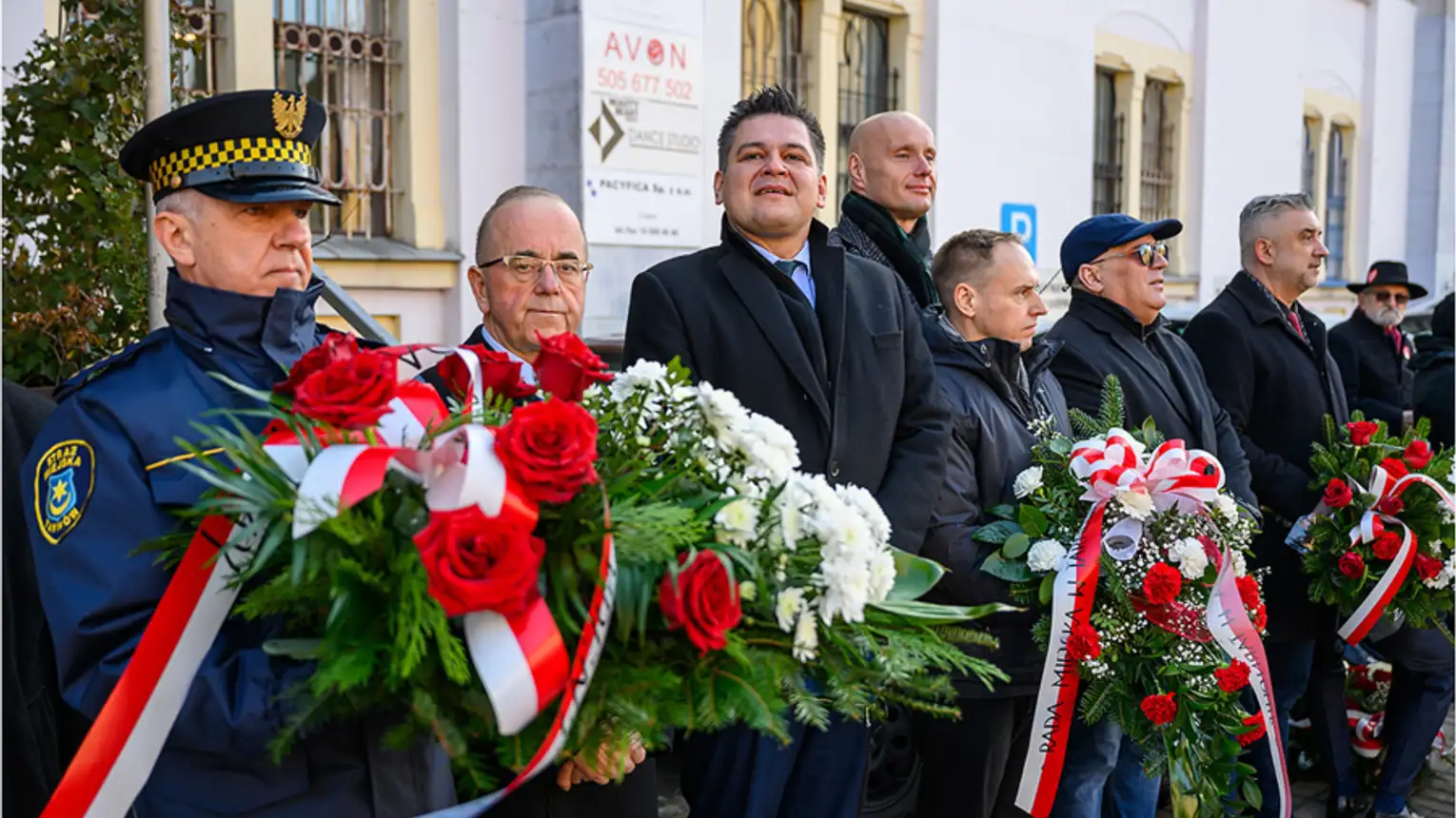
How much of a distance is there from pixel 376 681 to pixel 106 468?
0.54 m

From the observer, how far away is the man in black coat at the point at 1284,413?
4.15m

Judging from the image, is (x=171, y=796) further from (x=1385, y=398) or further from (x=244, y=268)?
(x=1385, y=398)

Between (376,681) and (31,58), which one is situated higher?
(31,58)

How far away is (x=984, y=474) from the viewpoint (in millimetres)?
3197

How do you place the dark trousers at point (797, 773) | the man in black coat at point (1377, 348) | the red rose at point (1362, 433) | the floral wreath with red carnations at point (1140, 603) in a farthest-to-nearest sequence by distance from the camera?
the man in black coat at point (1377, 348) < the red rose at point (1362, 433) < the floral wreath with red carnations at point (1140, 603) < the dark trousers at point (797, 773)

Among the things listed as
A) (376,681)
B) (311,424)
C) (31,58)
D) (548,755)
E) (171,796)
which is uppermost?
(31,58)

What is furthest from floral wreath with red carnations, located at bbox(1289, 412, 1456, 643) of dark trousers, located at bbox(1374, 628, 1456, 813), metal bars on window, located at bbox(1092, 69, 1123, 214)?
metal bars on window, located at bbox(1092, 69, 1123, 214)

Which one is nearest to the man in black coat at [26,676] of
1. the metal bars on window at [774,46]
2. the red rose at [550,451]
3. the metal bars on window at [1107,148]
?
the red rose at [550,451]

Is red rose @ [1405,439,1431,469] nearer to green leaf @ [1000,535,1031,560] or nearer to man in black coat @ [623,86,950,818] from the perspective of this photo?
green leaf @ [1000,535,1031,560]

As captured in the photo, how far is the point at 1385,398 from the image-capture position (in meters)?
6.67

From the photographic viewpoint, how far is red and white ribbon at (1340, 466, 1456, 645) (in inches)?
150

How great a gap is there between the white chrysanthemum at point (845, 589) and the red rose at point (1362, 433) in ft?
9.59

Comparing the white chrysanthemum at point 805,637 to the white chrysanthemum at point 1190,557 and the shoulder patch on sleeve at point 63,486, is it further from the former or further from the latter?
the white chrysanthemum at point 1190,557

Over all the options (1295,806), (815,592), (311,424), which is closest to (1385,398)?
(1295,806)
